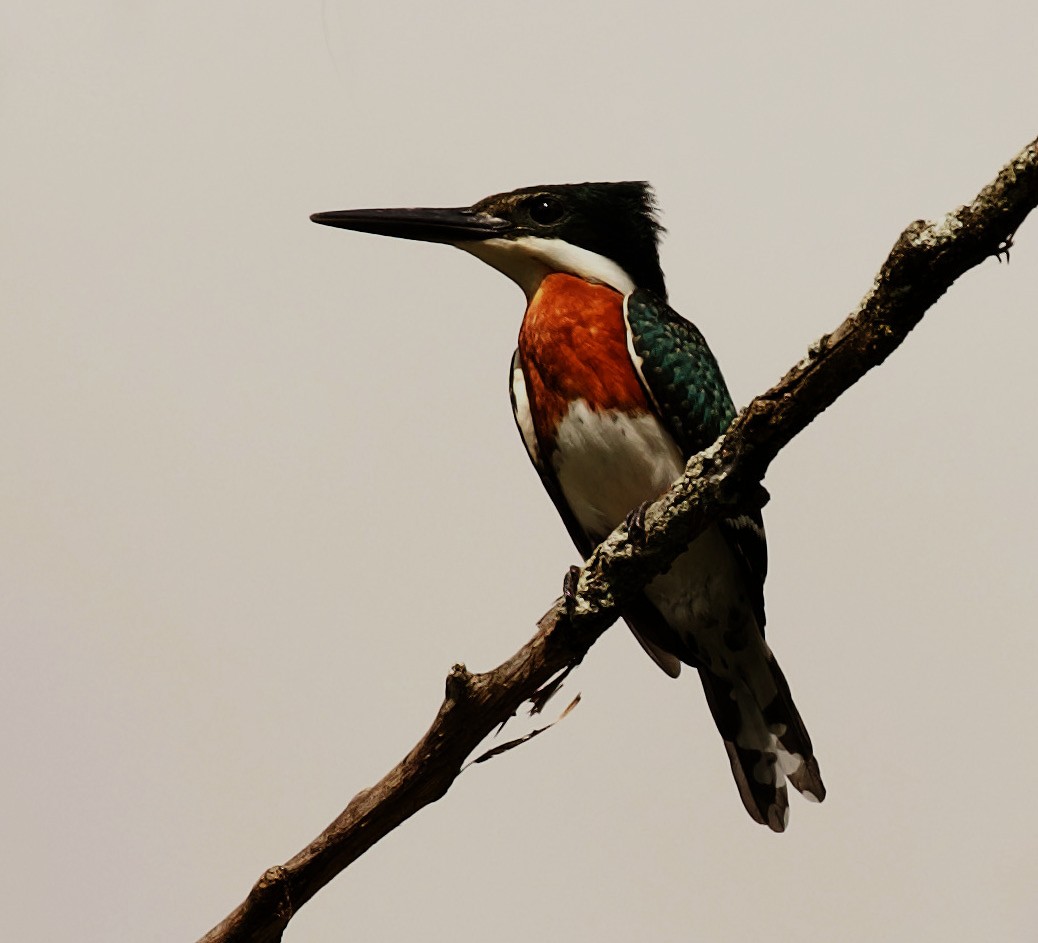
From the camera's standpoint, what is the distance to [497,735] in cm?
307

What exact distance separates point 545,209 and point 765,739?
1.69 m

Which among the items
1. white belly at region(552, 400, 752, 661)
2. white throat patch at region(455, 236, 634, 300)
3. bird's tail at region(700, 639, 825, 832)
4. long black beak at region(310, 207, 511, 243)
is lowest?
bird's tail at region(700, 639, 825, 832)

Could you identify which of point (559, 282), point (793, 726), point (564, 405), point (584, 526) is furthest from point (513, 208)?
point (793, 726)

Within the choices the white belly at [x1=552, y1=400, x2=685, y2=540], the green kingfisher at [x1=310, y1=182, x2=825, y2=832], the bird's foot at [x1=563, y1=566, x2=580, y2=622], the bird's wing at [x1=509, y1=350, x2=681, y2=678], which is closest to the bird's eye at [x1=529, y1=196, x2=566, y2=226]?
the green kingfisher at [x1=310, y1=182, x2=825, y2=832]

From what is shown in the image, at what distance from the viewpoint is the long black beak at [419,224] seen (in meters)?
3.86

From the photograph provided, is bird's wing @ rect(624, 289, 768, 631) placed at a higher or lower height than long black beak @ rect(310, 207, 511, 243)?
lower

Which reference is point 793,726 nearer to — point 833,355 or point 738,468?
point 738,468

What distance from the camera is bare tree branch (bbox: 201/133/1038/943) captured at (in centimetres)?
236

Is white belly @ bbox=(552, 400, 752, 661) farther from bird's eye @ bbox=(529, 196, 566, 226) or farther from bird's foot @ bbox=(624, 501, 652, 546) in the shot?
bird's eye @ bbox=(529, 196, 566, 226)

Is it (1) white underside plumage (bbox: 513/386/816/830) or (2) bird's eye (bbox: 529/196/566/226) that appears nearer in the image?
(1) white underside plumage (bbox: 513/386/816/830)

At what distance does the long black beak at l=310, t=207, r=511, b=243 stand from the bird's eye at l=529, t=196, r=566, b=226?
9cm

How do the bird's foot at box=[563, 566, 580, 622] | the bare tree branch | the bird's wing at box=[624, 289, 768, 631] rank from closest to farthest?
the bare tree branch
the bird's foot at box=[563, 566, 580, 622]
the bird's wing at box=[624, 289, 768, 631]

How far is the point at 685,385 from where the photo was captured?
3.45 metres

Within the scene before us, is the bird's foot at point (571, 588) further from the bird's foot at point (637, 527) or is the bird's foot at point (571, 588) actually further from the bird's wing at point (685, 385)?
the bird's wing at point (685, 385)
